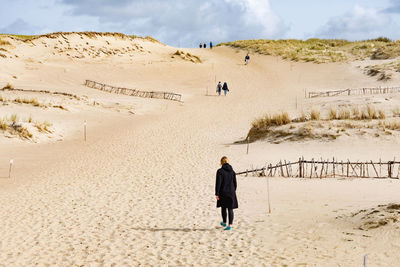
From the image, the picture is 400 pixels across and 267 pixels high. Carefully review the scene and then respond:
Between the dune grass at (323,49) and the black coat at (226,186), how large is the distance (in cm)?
5272

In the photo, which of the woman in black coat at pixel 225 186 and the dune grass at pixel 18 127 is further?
the dune grass at pixel 18 127

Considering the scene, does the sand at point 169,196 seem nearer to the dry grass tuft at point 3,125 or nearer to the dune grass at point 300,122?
the dry grass tuft at point 3,125

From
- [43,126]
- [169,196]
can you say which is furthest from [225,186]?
[43,126]

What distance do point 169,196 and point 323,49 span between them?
60223 mm

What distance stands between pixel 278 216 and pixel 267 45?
Answer: 6283 cm

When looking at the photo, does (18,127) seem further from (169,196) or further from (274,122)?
(274,122)

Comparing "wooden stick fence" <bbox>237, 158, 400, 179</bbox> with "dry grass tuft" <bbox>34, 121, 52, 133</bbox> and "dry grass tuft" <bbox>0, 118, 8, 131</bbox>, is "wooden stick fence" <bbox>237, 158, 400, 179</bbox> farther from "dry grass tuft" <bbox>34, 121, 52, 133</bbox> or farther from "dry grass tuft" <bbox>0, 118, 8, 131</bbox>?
"dry grass tuft" <bbox>0, 118, 8, 131</bbox>

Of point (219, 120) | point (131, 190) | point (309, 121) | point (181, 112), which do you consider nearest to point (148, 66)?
point (181, 112)

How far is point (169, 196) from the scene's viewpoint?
14789 mm

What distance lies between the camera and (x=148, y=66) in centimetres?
5741

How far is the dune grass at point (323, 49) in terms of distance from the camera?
198ft

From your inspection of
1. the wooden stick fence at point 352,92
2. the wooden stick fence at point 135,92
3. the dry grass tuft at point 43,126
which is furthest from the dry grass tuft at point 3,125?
the wooden stick fence at point 352,92

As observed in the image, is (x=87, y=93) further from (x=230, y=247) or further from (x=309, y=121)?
(x=230, y=247)

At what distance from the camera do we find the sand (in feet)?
31.4
